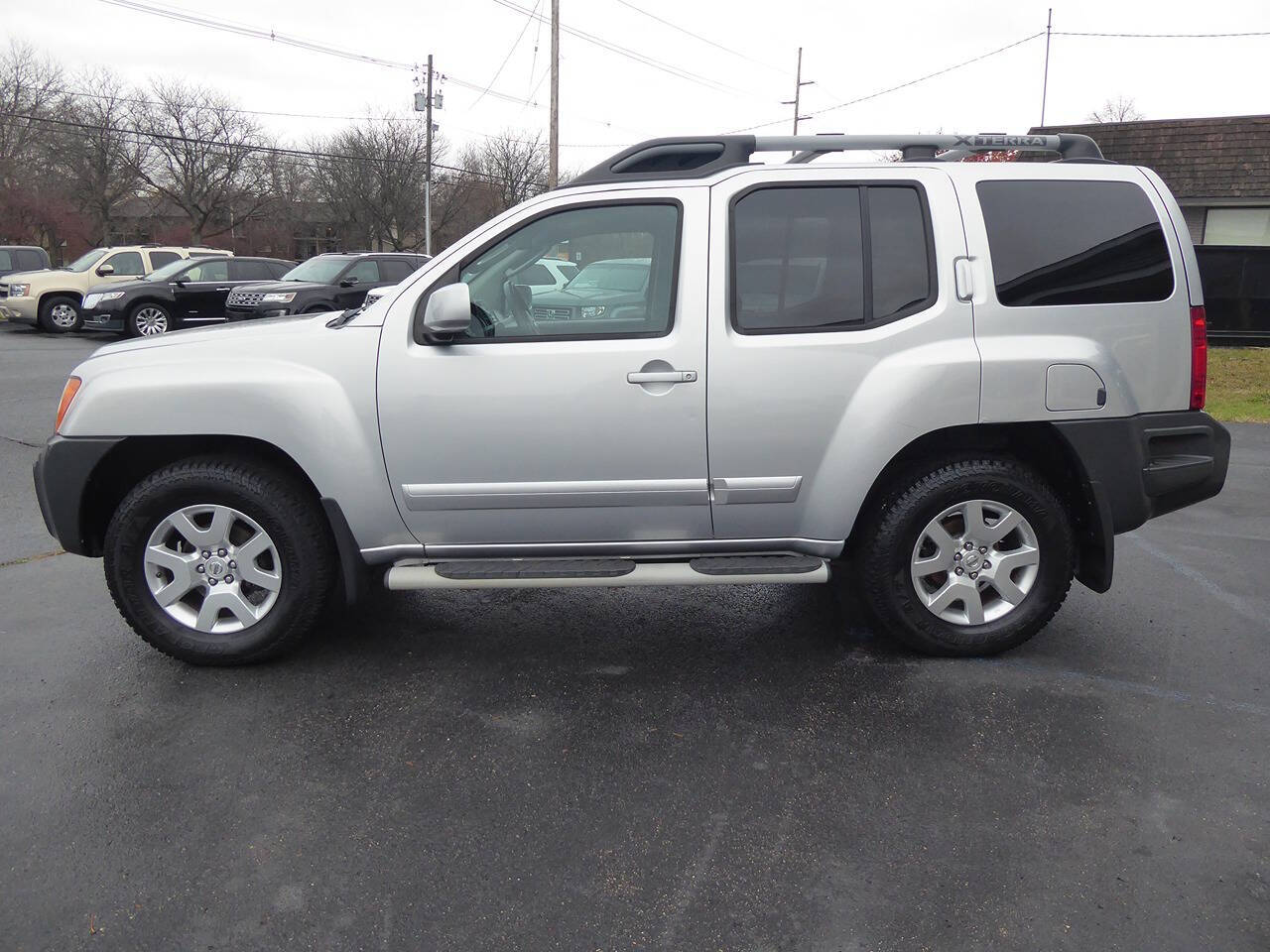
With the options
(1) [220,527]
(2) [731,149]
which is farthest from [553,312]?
(1) [220,527]

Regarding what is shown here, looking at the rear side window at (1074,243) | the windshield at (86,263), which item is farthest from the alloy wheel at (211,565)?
the windshield at (86,263)

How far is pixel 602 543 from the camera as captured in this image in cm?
392

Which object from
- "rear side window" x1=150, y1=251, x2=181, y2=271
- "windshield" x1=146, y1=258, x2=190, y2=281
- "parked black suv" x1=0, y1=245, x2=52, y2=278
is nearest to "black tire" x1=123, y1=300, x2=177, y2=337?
"windshield" x1=146, y1=258, x2=190, y2=281

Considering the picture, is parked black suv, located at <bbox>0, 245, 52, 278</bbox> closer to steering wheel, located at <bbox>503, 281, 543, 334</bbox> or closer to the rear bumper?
steering wheel, located at <bbox>503, 281, 543, 334</bbox>

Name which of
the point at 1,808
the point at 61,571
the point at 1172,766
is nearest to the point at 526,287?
the point at 1,808

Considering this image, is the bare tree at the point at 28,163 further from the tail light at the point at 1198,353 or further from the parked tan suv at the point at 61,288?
the tail light at the point at 1198,353

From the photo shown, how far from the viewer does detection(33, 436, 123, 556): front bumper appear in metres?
3.79

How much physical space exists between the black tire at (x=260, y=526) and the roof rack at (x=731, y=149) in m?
1.73

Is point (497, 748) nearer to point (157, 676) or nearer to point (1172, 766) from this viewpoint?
point (157, 676)

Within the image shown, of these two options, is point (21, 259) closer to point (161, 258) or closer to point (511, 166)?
point (161, 258)

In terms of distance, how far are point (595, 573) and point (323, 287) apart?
43.4 ft

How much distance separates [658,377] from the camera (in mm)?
3689

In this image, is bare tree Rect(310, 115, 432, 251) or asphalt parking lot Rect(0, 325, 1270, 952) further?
bare tree Rect(310, 115, 432, 251)

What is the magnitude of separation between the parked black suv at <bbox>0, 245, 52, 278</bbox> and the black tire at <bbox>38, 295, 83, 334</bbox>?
3.45 m
